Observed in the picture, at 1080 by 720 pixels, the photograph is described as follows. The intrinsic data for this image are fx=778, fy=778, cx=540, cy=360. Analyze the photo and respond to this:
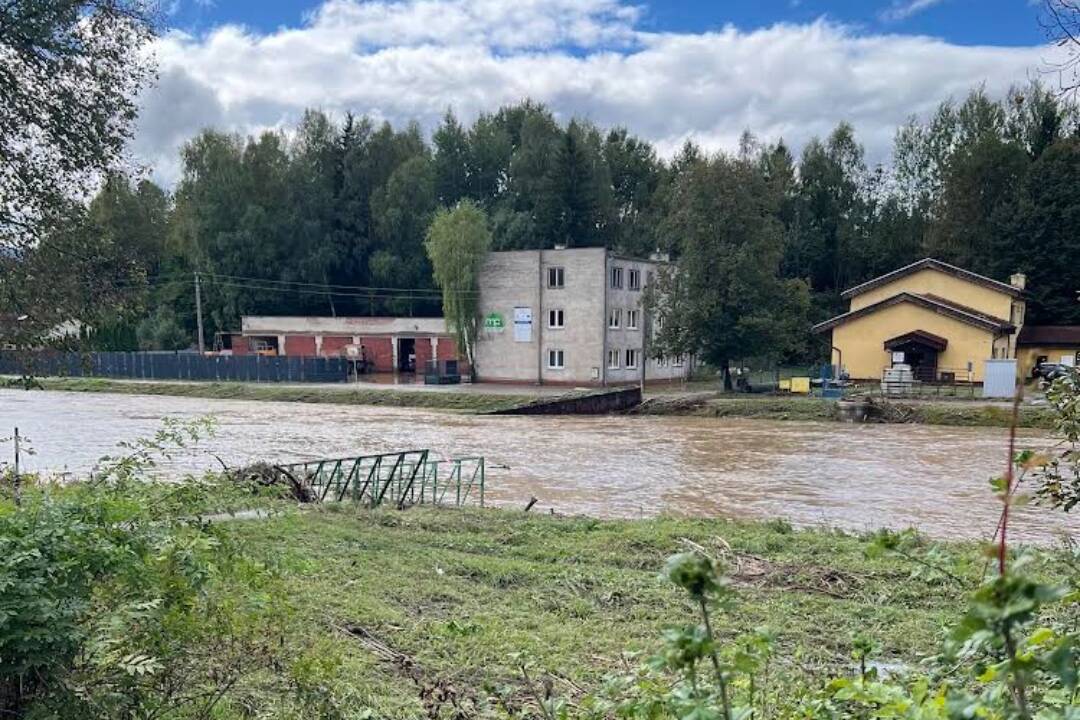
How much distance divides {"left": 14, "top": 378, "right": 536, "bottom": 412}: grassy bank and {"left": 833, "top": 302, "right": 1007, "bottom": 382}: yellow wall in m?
19.4

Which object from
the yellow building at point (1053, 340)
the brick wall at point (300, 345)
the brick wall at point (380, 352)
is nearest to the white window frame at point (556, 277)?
the brick wall at point (380, 352)

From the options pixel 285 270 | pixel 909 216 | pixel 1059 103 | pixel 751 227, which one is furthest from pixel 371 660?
pixel 909 216

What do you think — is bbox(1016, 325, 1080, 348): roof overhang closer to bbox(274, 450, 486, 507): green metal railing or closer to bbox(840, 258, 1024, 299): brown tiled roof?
bbox(840, 258, 1024, 299): brown tiled roof

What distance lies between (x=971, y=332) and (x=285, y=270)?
160 feet

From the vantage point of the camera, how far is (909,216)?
6259 centimetres

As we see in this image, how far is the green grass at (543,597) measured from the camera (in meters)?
5.27

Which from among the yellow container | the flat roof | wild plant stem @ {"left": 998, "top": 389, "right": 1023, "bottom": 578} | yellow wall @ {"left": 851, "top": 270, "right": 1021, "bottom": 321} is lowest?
the yellow container

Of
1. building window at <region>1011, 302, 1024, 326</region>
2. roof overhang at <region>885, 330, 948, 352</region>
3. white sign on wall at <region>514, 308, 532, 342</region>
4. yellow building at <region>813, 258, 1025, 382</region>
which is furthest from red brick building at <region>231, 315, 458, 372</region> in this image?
building window at <region>1011, 302, 1024, 326</region>

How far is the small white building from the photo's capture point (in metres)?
47.4

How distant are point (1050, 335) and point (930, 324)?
34.1ft

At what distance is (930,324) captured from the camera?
42312 mm

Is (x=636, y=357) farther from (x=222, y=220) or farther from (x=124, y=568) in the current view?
(x=124, y=568)

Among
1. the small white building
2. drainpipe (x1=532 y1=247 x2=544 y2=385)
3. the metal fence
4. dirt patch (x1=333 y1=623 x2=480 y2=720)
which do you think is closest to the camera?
dirt patch (x1=333 y1=623 x2=480 y2=720)

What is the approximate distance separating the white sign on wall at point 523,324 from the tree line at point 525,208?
11.4 meters
